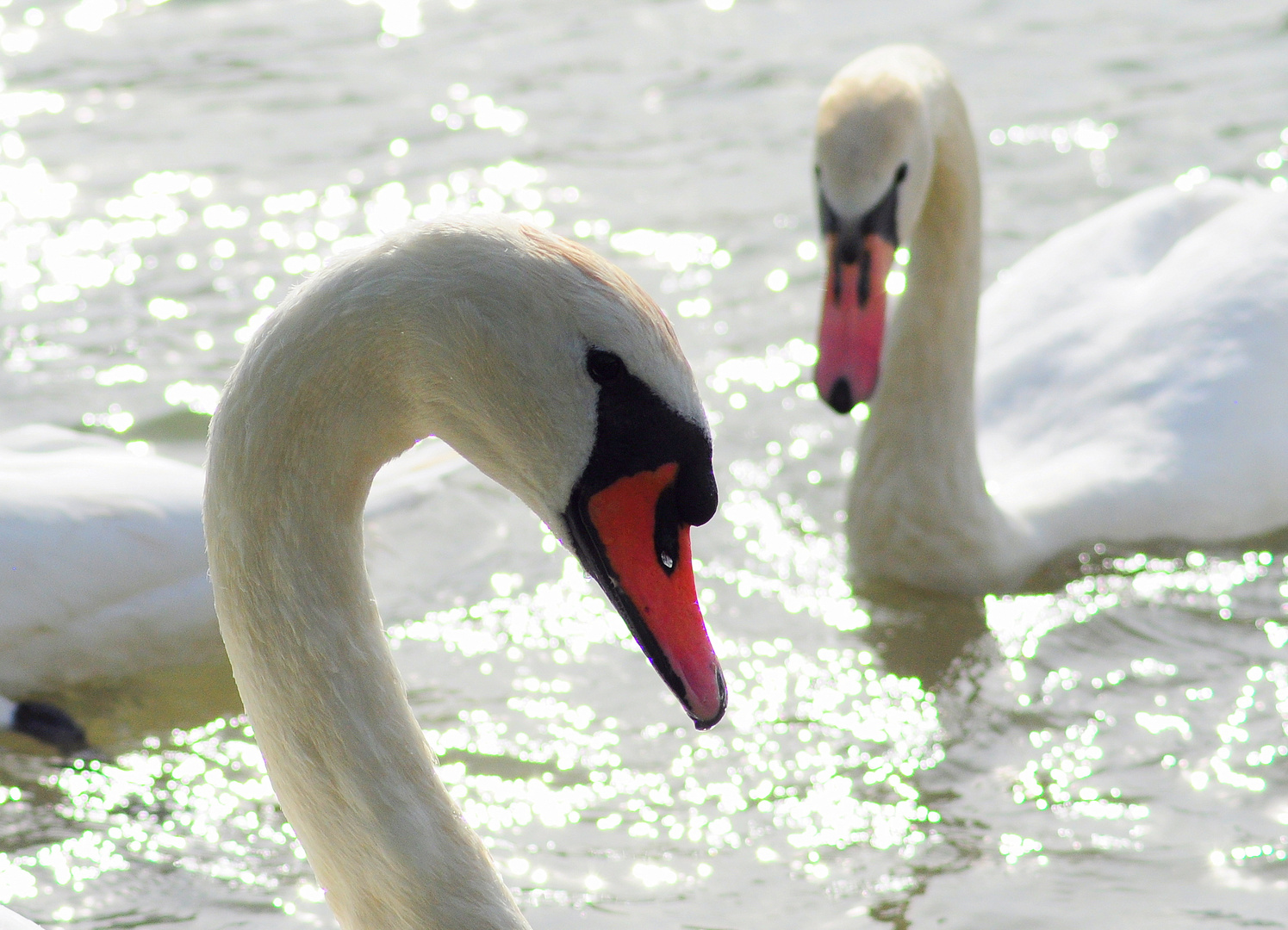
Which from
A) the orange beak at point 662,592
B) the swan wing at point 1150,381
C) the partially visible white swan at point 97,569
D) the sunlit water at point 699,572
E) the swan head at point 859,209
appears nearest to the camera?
the orange beak at point 662,592

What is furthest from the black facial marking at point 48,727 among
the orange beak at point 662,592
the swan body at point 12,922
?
the orange beak at point 662,592

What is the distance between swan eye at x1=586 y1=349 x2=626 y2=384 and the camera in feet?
6.96

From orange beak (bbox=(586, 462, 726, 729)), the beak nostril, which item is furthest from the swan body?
the beak nostril

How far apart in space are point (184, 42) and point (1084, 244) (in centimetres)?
593

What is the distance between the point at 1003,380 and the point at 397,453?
3753 millimetres

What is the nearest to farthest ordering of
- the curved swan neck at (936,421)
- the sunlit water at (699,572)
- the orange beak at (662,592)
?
the orange beak at (662,592), the sunlit water at (699,572), the curved swan neck at (936,421)

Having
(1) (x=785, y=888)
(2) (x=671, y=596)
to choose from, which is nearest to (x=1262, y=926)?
(1) (x=785, y=888)

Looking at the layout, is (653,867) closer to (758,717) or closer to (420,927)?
(758,717)

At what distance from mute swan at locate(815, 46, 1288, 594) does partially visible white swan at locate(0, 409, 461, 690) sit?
1.78 metres

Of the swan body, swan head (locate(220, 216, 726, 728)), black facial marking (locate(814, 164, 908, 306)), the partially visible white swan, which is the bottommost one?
the partially visible white swan

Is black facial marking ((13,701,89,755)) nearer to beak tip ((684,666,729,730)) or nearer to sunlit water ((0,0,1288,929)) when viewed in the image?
sunlit water ((0,0,1288,929))

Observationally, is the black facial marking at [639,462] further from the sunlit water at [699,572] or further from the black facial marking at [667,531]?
the sunlit water at [699,572]

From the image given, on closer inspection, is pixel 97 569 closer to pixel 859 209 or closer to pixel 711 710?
pixel 859 209

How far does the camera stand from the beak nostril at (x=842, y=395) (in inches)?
174
